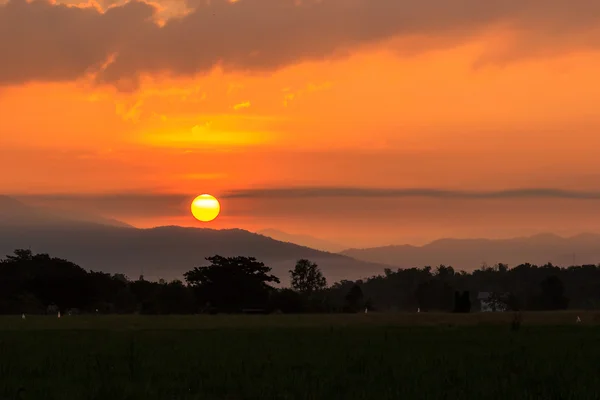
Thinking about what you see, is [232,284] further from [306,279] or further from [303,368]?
[303,368]

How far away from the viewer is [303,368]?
26.7 meters

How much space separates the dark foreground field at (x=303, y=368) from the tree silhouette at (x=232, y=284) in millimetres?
68572

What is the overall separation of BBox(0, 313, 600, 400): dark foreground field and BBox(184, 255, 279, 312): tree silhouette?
6857 cm

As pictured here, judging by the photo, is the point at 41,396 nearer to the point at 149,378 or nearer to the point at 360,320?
the point at 149,378

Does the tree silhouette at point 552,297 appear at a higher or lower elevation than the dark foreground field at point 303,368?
higher

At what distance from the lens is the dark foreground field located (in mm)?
20547

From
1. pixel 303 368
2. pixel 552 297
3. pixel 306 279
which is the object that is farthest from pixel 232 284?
pixel 303 368

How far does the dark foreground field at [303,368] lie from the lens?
20547 mm

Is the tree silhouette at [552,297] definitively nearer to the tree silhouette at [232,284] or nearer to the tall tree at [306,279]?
the tall tree at [306,279]

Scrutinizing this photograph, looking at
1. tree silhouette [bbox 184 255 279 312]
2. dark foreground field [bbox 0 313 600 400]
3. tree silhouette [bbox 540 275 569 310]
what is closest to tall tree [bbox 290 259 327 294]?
tree silhouette [bbox 184 255 279 312]

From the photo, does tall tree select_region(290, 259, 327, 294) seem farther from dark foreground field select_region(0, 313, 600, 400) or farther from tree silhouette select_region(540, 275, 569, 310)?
dark foreground field select_region(0, 313, 600, 400)

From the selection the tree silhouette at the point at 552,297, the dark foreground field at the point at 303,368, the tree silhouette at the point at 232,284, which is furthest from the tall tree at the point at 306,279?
the dark foreground field at the point at 303,368

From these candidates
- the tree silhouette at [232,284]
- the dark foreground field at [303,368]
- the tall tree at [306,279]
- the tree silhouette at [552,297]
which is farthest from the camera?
the tall tree at [306,279]

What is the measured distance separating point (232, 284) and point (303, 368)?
85634mm
